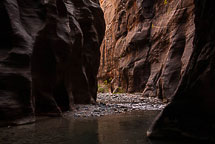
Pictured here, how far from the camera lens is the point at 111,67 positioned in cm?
3981

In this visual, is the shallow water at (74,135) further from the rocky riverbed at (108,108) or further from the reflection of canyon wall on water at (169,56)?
the rocky riverbed at (108,108)

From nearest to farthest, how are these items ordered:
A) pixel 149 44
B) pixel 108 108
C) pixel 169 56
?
pixel 108 108, pixel 169 56, pixel 149 44

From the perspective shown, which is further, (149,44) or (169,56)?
(149,44)

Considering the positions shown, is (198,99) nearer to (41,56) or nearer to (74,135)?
(74,135)

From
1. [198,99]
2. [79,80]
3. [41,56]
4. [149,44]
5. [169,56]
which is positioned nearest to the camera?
[198,99]

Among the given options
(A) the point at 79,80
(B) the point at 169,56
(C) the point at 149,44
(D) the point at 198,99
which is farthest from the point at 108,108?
(C) the point at 149,44

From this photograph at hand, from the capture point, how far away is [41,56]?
963 centimetres

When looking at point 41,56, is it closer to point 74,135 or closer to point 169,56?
point 74,135

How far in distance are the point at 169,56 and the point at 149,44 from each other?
10228mm

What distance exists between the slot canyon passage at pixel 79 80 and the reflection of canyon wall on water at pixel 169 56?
25 mm

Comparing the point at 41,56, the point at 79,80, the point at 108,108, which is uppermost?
the point at 41,56

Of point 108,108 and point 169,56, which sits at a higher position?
point 169,56

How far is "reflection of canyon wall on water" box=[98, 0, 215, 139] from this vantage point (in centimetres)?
488

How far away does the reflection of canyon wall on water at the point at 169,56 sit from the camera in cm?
488
